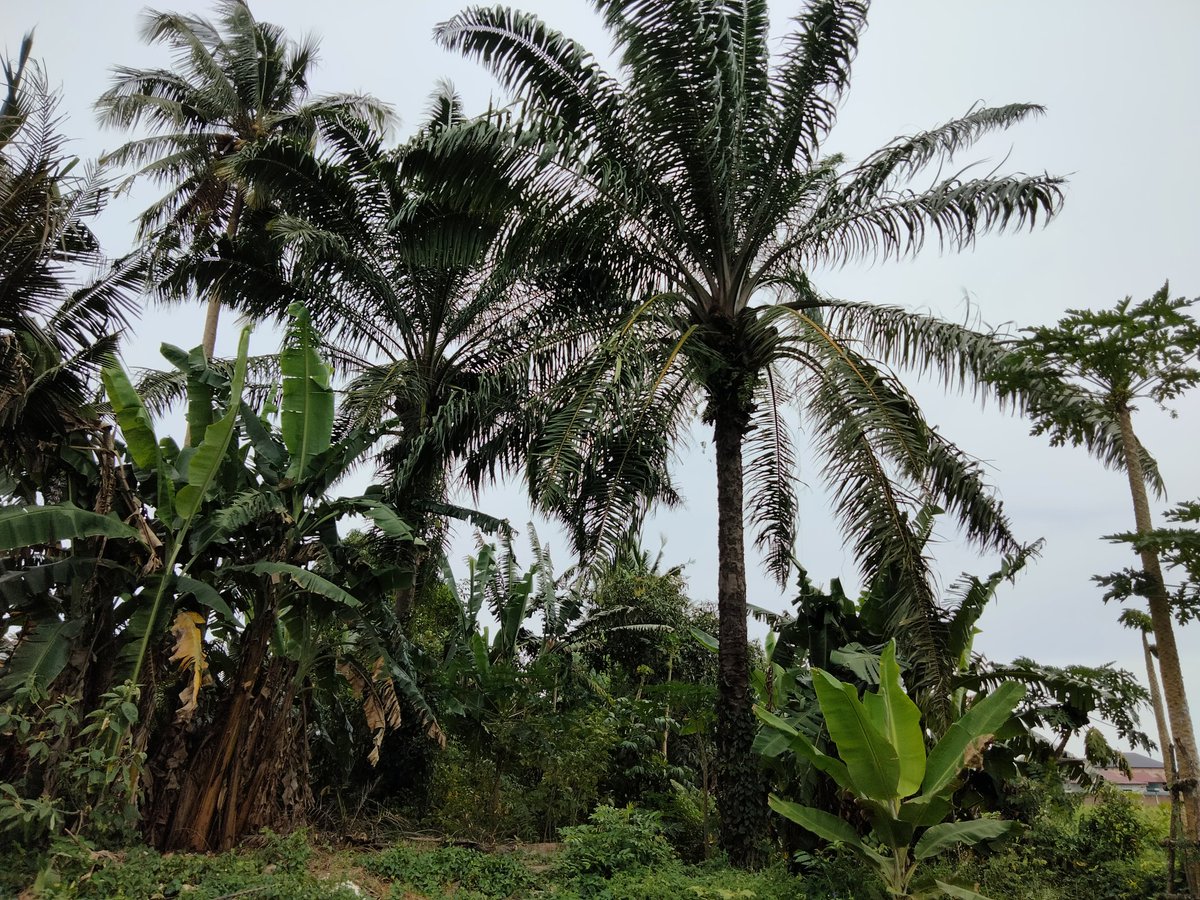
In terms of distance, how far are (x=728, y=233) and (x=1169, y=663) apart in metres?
5.43

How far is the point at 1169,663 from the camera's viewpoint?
6.43m

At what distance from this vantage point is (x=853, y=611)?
9617mm

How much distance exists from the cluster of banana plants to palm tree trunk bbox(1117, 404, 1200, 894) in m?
6.40

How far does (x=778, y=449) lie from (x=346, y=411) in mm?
5369

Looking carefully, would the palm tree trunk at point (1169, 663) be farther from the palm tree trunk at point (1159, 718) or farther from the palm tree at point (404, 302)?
the palm tree at point (404, 302)

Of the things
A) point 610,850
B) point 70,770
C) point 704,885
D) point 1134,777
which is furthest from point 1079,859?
point 70,770

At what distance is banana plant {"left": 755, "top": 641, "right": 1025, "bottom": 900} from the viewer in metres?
6.32

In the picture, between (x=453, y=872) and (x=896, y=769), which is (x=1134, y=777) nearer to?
(x=896, y=769)

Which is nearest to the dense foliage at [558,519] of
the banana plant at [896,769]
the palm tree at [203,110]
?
the banana plant at [896,769]

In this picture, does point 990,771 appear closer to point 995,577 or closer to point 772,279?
point 995,577

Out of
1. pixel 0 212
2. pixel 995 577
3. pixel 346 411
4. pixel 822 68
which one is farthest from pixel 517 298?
pixel 995 577

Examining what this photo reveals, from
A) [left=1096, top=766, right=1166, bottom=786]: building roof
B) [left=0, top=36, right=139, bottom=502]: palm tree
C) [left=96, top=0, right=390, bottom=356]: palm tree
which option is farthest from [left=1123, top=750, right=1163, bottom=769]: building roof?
[left=96, top=0, right=390, bottom=356]: palm tree

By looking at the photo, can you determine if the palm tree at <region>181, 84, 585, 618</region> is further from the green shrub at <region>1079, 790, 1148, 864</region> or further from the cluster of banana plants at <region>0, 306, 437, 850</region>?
the green shrub at <region>1079, 790, 1148, 864</region>

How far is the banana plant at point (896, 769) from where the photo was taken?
20.7 ft
